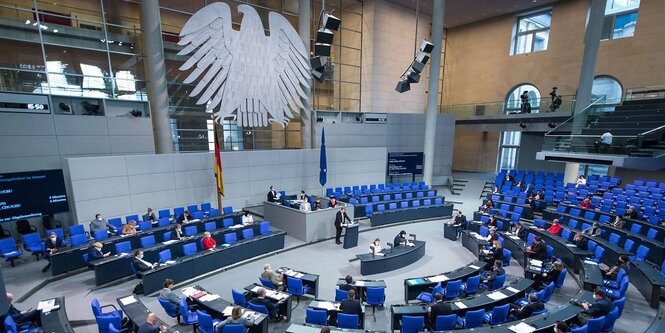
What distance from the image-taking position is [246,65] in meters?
15.5

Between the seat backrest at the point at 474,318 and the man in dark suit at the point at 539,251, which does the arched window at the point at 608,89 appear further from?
the seat backrest at the point at 474,318

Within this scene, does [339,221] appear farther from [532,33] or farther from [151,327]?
[532,33]

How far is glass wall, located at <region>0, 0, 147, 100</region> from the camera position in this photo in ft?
40.1

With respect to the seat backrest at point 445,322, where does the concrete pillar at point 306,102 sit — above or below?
above

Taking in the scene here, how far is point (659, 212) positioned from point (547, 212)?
349 cm

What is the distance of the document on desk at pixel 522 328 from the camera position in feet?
18.7

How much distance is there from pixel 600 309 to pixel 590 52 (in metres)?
16.5

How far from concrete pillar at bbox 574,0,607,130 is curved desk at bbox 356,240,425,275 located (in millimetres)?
13381

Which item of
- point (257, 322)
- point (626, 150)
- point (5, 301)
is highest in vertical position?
point (626, 150)

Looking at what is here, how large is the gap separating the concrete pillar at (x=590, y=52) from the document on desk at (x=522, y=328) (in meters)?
15.6

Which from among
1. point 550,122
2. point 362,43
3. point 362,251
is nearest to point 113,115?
point 362,251

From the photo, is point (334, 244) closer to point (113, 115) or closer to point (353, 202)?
point (353, 202)

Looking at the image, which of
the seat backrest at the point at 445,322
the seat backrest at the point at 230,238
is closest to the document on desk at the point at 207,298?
the seat backrest at the point at 230,238

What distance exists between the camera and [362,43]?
21922 mm
